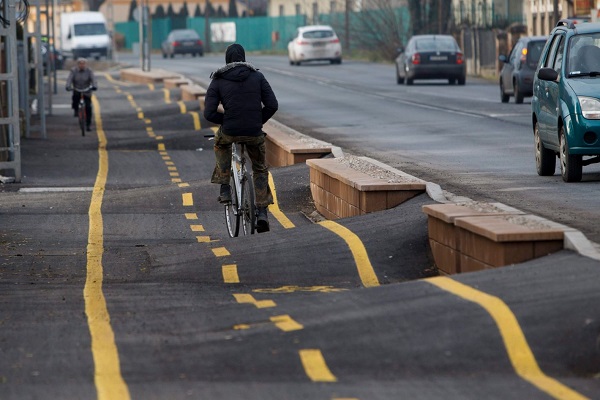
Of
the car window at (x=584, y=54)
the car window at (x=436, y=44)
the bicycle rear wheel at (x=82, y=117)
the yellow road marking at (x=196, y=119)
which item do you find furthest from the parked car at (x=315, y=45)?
the car window at (x=584, y=54)

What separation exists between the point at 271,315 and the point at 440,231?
2.70m

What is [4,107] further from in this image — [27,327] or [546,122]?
[27,327]

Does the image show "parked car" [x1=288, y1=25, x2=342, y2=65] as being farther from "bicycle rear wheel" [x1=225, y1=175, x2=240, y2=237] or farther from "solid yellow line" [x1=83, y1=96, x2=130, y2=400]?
"bicycle rear wheel" [x1=225, y1=175, x2=240, y2=237]

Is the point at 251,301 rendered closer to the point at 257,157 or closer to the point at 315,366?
the point at 315,366

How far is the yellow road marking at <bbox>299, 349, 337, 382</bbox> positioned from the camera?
24.6 ft

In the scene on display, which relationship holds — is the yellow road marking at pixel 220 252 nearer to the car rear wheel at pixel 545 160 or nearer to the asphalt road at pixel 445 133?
the asphalt road at pixel 445 133

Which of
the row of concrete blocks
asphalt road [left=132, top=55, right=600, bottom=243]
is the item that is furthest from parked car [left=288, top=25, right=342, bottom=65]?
the row of concrete blocks

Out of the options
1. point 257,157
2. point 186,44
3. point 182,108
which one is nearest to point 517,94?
point 182,108

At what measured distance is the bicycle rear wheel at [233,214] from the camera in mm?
14234

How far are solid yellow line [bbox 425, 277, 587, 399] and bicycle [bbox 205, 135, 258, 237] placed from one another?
Result: 15.9 feet

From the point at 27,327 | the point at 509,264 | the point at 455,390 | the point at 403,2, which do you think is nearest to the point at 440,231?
the point at 509,264

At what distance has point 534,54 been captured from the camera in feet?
121

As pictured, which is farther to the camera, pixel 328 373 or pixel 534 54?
pixel 534 54

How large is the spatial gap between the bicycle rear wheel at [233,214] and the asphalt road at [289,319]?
1.59 feet
